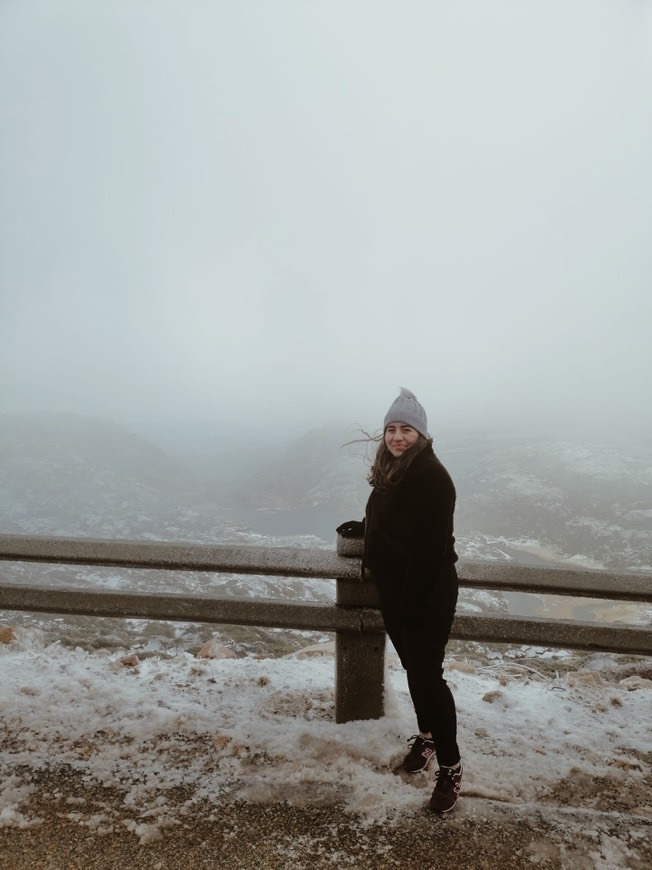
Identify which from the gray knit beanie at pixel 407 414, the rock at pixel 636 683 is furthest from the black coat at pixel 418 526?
the rock at pixel 636 683

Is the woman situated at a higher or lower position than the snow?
higher

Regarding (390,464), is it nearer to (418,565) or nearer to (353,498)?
(418,565)

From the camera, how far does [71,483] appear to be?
16025 centimetres

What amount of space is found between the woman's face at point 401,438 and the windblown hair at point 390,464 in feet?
0.09

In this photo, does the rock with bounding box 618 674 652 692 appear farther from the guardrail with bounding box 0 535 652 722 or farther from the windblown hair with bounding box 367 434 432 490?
the windblown hair with bounding box 367 434 432 490

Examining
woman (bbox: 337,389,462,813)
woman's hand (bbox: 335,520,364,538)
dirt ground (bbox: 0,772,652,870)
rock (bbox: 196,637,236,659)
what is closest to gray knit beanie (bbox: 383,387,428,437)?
woman (bbox: 337,389,462,813)

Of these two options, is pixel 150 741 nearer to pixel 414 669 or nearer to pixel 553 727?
pixel 414 669

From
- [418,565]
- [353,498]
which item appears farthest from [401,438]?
[353,498]

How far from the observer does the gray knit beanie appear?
278cm

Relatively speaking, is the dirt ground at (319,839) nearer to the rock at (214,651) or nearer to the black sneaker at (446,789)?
the black sneaker at (446,789)

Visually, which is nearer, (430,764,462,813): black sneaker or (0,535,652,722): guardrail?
(430,764,462,813): black sneaker

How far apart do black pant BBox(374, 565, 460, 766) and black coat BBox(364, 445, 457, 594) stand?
0.16ft

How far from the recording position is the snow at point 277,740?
263 centimetres

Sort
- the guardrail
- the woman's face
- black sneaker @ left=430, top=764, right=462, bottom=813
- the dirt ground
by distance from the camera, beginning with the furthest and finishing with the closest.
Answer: the guardrail < the woman's face < black sneaker @ left=430, top=764, right=462, bottom=813 < the dirt ground
